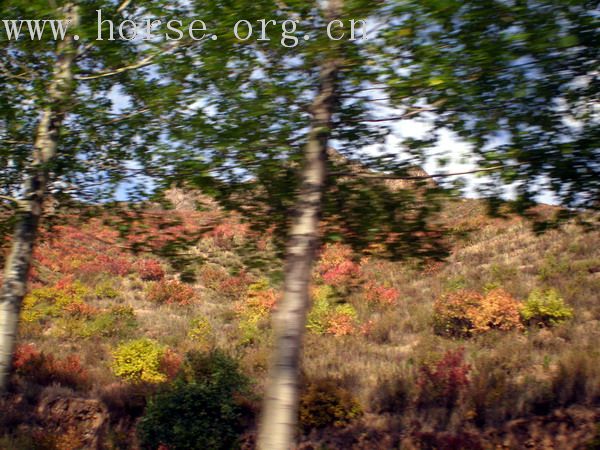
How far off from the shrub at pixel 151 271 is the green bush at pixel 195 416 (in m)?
13.5

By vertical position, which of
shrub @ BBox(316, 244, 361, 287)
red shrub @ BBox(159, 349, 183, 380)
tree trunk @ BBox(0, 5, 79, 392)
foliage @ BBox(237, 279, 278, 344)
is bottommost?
shrub @ BBox(316, 244, 361, 287)

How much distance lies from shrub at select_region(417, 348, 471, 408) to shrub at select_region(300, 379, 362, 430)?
4.37 ft

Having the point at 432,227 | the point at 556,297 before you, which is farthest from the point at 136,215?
the point at 556,297

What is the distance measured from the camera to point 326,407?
30.8ft

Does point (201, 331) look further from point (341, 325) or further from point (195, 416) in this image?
point (195, 416)

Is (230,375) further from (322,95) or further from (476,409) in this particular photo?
(322,95)

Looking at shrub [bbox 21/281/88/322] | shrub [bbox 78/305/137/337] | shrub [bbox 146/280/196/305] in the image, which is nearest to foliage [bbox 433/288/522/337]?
shrub [bbox 78/305/137/337]

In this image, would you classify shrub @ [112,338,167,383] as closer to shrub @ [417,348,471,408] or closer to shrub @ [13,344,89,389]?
shrub @ [13,344,89,389]

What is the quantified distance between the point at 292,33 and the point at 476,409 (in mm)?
7453

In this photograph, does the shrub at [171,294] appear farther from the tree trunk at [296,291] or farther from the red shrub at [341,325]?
the tree trunk at [296,291]

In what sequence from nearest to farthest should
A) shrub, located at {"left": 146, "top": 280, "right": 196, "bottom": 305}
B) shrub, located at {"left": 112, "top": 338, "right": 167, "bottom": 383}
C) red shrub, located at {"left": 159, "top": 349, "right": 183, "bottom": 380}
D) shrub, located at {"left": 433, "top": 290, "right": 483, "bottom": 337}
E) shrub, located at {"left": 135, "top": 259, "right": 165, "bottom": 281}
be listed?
shrub, located at {"left": 112, "top": 338, "right": 167, "bottom": 383} < red shrub, located at {"left": 159, "top": 349, "right": 183, "bottom": 380} < shrub, located at {"left": 433, "top": 290, "right": 483, "bottom": 337} < shrub, located at {"left": 146, "top": 280, "right": 196, "bottom": 305} < shrub, located at {"left": 135, "top": 259, "right": 165, "bottom": 281}

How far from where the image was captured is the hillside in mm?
7375

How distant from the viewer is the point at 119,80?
7.32 m

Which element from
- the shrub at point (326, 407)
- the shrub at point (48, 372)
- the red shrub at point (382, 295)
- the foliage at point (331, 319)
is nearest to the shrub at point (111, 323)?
the shrub at point (48, 372)
